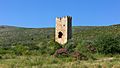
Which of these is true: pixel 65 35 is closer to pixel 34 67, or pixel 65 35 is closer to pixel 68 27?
pixel 68 27

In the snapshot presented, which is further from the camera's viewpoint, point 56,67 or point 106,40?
point 106,40

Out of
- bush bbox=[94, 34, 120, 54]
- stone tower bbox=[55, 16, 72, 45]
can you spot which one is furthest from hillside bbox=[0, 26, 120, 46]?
bush bbox=[94, 34, 120, 54]

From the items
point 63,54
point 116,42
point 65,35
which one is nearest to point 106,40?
point 116,42

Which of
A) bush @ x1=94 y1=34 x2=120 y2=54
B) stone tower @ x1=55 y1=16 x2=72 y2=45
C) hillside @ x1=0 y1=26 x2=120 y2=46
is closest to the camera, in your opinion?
bush @ x1=94 y1=34 x2=120 y2=54

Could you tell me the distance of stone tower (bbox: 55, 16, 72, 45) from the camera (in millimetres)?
53562

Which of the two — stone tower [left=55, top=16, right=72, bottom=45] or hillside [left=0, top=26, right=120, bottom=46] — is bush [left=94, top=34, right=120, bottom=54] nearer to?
stone tower [left=55, top=16, right=72, bottom=45]

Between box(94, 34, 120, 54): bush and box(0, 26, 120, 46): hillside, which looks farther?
box(0, 26, 120, 46): hillside

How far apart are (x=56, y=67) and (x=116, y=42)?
21725 millimetres

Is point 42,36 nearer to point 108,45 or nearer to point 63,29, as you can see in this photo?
point 63,29

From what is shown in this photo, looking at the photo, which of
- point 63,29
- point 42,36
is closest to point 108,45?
point 63,29

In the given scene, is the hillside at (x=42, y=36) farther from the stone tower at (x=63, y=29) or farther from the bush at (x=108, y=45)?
the bush at (x=108, y=45)

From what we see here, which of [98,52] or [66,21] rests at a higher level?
[66,21]

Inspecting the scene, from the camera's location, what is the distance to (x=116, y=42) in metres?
40.3

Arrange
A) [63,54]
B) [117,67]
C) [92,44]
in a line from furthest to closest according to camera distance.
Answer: [92,44]
[63,54]
[117,67]
